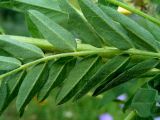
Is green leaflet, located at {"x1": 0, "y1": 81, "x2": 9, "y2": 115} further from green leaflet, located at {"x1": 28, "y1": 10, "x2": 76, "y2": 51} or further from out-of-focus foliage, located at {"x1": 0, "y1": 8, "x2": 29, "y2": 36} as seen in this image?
out-of-focus foliage, located at {"x1": 0, "y1": 8, "x2": 29, "y2": 36}

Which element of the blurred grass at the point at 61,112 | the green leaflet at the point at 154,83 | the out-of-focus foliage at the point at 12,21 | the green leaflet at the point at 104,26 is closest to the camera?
the green leaflet at the point at 104,26

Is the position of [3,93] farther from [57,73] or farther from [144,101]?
[144,101]

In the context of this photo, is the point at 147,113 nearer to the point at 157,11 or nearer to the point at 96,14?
the point at 96,14

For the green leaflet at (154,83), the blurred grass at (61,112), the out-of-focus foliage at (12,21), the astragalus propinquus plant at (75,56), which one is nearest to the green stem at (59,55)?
the astragalus propinquus plant at (75,56)

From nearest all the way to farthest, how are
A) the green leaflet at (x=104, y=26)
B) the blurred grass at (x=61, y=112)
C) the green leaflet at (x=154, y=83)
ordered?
the green leaflet at (x=104, y=26) → the green leaflet at (x=154, y=83) → the blurred grass at (x=61, y=112)

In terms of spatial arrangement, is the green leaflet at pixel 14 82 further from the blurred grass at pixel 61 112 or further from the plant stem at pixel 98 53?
the blurred grass at pixel 61 112

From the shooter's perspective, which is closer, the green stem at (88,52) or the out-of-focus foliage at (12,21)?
the green stem at (88,52)

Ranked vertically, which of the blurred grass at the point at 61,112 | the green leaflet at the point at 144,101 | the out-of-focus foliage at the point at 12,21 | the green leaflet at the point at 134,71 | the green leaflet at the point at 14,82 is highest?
the green leaflet at the point at 134,71

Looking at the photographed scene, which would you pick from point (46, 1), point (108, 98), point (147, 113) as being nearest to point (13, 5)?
point (46, 1)
